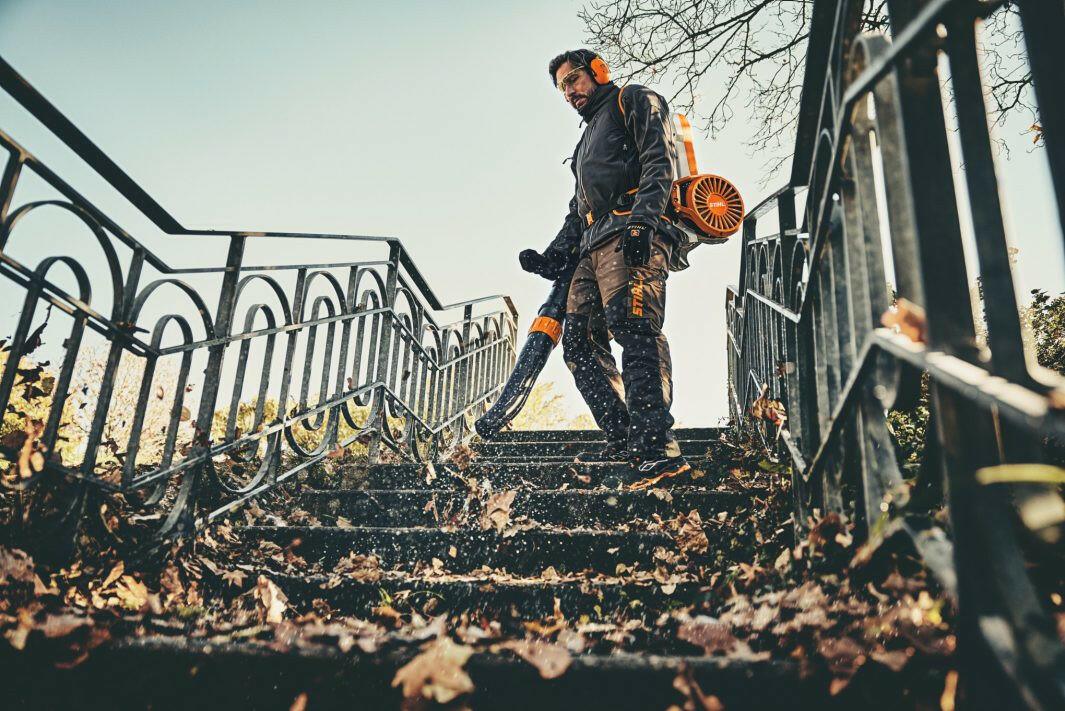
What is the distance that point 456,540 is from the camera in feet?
9.45

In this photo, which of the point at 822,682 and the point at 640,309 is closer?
the point at 822,682

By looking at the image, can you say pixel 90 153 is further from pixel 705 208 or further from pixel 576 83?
pixel 705 208

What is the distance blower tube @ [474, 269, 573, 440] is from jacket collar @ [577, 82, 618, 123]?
3.76 ft

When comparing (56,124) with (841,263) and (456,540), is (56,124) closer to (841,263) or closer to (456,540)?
(456,540)

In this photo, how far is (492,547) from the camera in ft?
9.30

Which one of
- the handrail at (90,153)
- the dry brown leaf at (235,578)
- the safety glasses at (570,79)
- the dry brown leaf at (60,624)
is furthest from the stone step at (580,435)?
the dry brown leaf at (60,624)

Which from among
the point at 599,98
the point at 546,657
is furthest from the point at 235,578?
the point at 599,98

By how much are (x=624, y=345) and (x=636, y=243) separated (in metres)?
0.55

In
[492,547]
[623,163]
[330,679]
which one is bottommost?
[330,679]

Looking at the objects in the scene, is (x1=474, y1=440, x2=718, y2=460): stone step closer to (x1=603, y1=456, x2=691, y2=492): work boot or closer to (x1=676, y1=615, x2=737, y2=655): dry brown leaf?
(x1=603, y1=456, x2=691, y2=492): work boot

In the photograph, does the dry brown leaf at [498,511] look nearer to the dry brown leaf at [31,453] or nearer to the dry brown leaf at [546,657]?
the dry brown leaf at [546,657]

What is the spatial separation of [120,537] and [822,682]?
2.43 m

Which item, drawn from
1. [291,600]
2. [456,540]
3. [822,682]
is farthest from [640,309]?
[822,682]

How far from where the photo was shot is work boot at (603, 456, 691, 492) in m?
3.53
